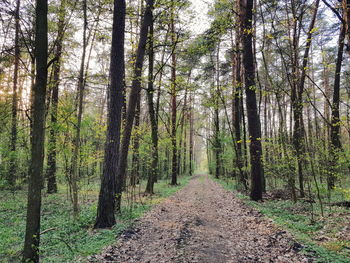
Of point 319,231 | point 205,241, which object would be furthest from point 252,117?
point 205,241

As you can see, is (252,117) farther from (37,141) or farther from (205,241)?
(37,141)

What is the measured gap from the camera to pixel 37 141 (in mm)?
3555

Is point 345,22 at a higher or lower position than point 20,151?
higher

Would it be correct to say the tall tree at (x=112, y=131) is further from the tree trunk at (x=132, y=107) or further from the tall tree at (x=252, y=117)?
the tall tree at (x=252, y=117)

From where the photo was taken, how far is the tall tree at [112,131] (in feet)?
20.8

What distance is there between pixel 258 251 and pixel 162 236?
2588 mm

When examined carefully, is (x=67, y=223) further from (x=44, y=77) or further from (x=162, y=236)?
(x=44, y=77)

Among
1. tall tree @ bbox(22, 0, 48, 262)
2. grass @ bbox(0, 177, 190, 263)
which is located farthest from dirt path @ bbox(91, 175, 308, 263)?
tall tree @ bbox(22, 0, 48, 262)

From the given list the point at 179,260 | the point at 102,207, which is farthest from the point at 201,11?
the point at 179,260

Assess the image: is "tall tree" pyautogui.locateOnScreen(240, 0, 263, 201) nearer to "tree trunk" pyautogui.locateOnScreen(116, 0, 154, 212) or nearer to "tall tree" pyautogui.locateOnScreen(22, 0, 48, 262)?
"tree trunk" pyautogui.locateOnScreen(116, 0, 154, 212)

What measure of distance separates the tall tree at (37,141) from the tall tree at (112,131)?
2708 millimetres

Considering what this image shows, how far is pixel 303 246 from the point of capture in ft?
14.2

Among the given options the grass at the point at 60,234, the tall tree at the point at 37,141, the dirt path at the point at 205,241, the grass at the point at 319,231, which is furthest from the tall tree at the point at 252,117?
the tall tree at the point at 37,141

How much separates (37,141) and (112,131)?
2879mm
